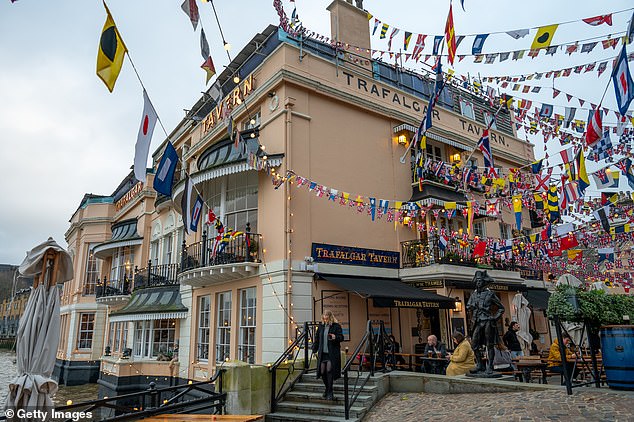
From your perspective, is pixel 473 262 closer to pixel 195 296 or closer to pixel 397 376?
pixel 397 376

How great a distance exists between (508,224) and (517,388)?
1411cm

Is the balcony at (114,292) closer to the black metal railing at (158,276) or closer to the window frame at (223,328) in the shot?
the black metal railing at (158,276)

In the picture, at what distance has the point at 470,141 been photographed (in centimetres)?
1834

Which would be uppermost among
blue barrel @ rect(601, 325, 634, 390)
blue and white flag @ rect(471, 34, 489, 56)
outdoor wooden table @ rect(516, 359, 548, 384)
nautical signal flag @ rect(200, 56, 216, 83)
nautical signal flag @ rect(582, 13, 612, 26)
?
blue and white flag @ rect(471, 34, 489, 56)

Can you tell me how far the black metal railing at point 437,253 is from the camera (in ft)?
47.2

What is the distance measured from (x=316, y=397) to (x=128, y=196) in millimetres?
21708

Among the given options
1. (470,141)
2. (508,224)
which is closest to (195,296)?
(470,141)

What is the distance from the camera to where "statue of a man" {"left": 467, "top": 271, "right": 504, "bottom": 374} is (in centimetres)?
812

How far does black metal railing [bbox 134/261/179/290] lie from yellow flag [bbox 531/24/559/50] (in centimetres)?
1555

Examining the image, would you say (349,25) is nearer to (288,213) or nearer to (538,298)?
(288,213)

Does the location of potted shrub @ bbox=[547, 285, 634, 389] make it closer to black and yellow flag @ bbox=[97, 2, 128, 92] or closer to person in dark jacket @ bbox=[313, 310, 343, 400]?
person in dark jacket @ bbox=[313, 310, 343, 400]

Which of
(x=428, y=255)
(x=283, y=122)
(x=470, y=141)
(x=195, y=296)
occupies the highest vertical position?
(x=470, y=141)

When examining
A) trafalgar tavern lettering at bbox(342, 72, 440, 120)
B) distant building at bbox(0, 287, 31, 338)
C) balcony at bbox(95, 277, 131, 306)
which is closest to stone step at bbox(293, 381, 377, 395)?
trafalgar tavern lettering at bbox(342, 72, 440, 120)

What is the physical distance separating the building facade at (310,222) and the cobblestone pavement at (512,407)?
4.36 metres
